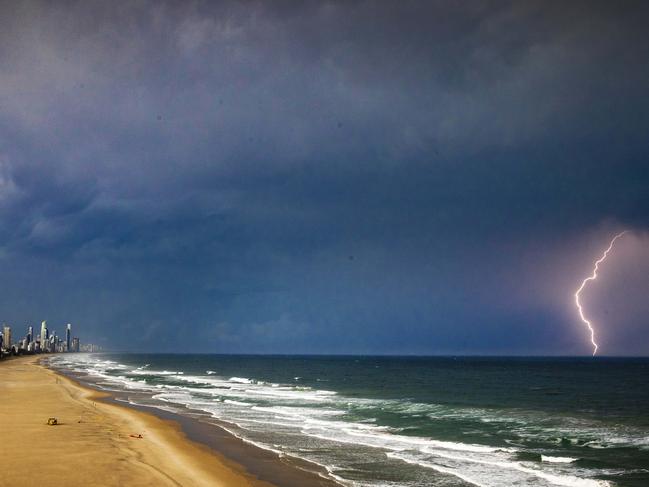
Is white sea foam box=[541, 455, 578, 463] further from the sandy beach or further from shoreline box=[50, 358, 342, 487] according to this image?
the sandy beach

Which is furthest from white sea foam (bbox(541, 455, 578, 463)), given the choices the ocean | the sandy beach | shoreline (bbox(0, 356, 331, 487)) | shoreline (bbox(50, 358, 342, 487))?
the sandy beach

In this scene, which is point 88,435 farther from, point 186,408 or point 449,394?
point 449,394

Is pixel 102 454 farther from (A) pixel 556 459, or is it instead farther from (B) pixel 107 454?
(A) pixel 556 459

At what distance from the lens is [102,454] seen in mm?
19359

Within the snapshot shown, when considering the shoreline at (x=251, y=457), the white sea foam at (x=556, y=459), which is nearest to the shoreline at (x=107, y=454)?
the shoreline at (x=251, y=457)

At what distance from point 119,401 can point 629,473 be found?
128ft

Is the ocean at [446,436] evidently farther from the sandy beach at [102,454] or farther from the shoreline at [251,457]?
the sandy beach at [102,454]

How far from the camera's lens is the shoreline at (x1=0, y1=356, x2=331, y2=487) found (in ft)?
52.4

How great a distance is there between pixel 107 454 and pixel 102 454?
0.18 metres

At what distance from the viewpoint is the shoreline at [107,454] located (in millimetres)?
15969

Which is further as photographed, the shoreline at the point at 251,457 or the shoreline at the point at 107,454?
the shoreline at the point at 251,457

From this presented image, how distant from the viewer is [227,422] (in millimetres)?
32969

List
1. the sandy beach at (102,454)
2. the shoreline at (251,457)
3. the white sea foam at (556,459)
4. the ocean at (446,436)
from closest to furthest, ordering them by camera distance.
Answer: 1. the sandy beach at (102,454)
2. the shoreline at (251,457)
3. the ocean at (446,436)
4. the white sea foam at (556,459)

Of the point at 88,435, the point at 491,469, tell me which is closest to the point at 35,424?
the point at 88,435
